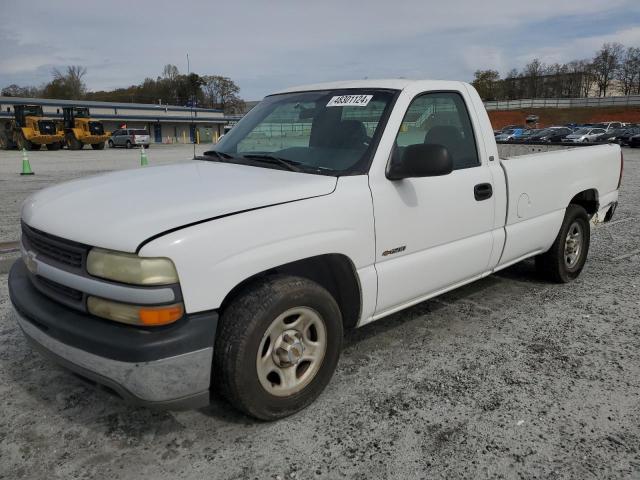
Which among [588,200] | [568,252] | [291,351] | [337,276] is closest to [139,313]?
[291,351]

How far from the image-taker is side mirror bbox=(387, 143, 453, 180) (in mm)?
2947

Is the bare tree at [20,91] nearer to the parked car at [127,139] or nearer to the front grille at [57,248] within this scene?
the parked car at [127,139]

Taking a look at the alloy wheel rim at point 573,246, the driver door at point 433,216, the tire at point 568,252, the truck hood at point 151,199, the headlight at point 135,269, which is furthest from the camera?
the alloy wheel rim at point 573,246

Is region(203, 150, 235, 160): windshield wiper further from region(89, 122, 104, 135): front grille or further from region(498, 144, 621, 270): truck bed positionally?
region(89, 122, 104, 135): front grille

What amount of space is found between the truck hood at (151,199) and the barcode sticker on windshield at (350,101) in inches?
28.4

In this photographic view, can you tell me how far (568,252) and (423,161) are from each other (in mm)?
2922

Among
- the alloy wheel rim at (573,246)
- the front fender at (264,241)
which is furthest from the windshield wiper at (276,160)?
the alloy wheel rim at (573,246)

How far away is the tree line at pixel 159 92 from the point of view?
87.7 metres

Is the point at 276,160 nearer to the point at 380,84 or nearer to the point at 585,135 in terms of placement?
the point at 380,84

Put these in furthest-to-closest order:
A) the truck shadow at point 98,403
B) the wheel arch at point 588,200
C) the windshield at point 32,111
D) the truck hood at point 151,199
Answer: the windshield at point 32,111 < the wheel arch at point 588,200 < the truck shadow at point 98,403 < the truck hood at point 151,199

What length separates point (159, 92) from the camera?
318 ft

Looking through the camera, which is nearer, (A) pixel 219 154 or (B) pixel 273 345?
(B) pixel 273 345

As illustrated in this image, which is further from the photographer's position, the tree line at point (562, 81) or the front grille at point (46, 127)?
the tree line at point (562, 81)

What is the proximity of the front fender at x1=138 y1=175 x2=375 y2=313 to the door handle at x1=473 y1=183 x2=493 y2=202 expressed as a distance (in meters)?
1.10
